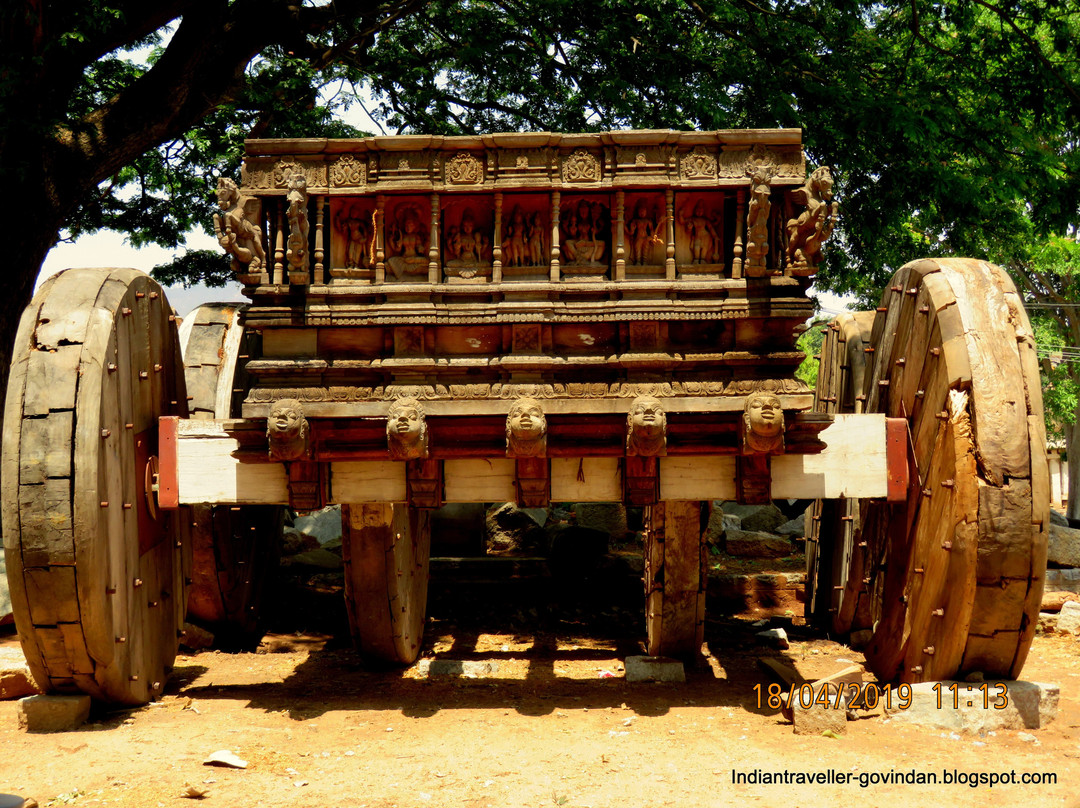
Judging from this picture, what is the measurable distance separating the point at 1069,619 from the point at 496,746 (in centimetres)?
543

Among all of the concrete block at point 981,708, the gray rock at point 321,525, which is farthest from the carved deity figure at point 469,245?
the gray rock at point 321,525

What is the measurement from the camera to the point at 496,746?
17.0 feet

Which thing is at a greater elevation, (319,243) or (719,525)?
(319,243)

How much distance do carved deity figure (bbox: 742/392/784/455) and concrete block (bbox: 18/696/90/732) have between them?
12.3ft

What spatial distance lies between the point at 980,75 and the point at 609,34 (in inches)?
165

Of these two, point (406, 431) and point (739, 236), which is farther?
point (739, 236)

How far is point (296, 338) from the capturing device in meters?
5.84

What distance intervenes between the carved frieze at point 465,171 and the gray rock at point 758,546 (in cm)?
772

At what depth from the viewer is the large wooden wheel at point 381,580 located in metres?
6.80

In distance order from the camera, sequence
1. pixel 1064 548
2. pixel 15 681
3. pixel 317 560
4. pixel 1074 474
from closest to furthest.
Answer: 1. pixel 15 681
2. pixel 1064 548
3. pixel 317 560
4. pixel 1074 474

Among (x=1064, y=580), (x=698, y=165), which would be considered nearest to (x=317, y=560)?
(x=698, y=165)

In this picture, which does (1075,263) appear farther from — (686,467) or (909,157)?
(686,467)

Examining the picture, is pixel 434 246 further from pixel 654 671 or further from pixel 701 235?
pixel 654 671

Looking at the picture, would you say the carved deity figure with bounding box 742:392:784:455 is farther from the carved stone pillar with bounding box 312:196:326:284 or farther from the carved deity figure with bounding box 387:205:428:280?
the carved stone pillar with bounding box 312:196:326:284
